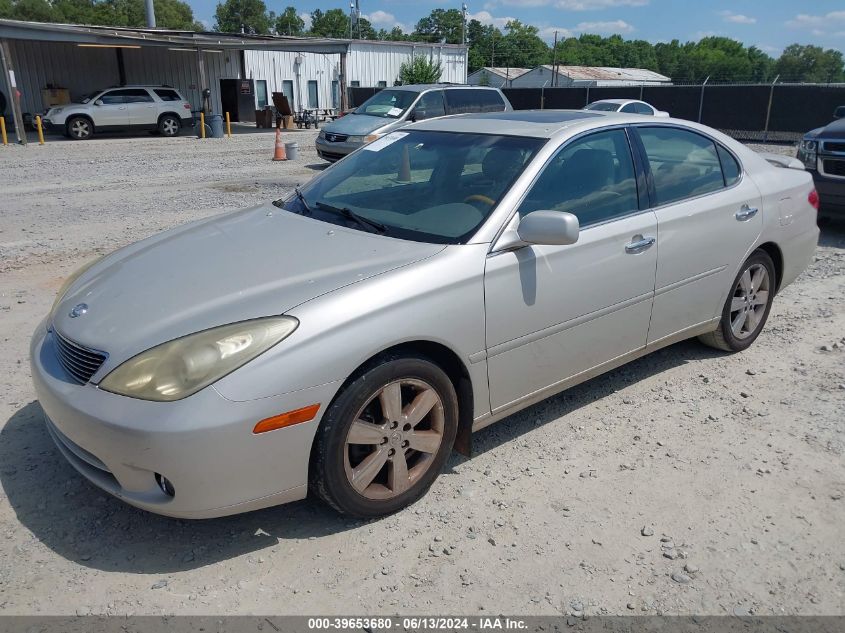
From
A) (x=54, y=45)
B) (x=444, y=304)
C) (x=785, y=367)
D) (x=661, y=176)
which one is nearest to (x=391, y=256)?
(x=444, y=304)

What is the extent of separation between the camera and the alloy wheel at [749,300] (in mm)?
4715

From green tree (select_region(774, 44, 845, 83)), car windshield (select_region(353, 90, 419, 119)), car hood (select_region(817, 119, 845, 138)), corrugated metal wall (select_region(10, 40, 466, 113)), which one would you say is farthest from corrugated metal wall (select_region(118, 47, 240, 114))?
green tree (select_region(774, 44, 845, 83))

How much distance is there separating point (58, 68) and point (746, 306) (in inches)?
1189

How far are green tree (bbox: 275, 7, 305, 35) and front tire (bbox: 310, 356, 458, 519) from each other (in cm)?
11839

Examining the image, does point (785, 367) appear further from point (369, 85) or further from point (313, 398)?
point (369, 85)

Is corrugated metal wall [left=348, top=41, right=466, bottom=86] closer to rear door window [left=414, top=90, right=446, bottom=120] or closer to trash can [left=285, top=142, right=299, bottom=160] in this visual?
trash can [left=285, top=142, right=299, bottom=160]

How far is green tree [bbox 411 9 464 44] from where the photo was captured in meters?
108

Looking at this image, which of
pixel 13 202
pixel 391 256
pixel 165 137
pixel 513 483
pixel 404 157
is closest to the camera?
pixel 391 256

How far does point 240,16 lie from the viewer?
107062 millimetres

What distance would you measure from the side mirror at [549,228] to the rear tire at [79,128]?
23179 mm

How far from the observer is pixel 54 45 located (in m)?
27.4

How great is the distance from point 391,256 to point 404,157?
120 centimetres

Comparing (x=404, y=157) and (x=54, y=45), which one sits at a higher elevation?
(x=54, y=45)

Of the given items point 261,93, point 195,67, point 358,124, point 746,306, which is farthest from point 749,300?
point 261,93
